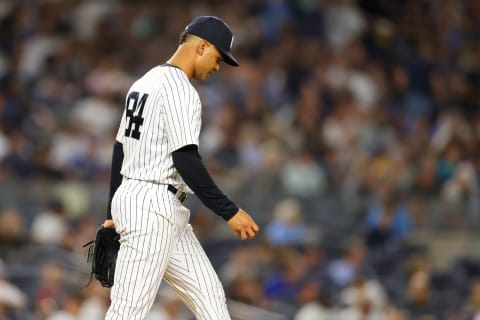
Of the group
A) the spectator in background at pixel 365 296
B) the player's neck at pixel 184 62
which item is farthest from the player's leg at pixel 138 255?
the spectator in background at pixel 365 296

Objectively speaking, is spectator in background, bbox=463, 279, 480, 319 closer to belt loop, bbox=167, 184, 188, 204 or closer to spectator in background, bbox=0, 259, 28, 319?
spectator in background, bbox=0, 259, 28, 319

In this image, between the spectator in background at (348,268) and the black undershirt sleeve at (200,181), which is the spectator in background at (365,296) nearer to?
the spectator in background at (348,268)

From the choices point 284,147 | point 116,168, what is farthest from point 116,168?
point 284,147

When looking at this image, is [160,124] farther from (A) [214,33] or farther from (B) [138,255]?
(B) [138,255]

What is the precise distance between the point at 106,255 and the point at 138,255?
35 cm

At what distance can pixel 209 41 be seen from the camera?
18.7 ft

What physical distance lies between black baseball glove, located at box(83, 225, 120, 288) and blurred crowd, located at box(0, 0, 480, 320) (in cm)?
392

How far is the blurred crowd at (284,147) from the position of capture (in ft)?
36.1

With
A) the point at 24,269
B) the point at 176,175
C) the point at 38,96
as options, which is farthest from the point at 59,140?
the point at 176,175

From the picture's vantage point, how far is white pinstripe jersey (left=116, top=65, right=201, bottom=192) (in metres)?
5.58

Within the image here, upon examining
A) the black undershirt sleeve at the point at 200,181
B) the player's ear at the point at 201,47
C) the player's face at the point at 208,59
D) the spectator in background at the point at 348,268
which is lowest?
the black undershirt sleeve at the point at 200,181

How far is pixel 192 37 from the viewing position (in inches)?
225

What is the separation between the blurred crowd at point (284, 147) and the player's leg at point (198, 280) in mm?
4022

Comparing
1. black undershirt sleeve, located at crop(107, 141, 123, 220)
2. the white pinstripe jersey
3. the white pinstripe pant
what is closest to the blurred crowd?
black undershirt sleeve, located at crop(107, 141, 123, 220)
